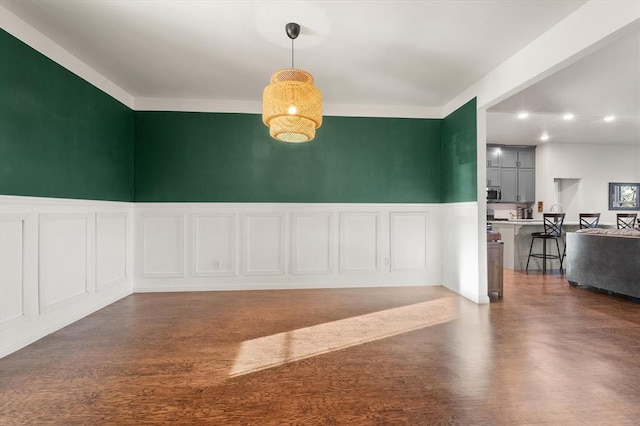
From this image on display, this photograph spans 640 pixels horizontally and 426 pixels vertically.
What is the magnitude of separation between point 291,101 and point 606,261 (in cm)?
466

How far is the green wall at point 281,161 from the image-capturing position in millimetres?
4504

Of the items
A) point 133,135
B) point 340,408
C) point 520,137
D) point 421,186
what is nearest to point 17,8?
point 133,135

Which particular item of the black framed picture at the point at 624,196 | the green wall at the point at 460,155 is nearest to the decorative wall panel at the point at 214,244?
the green wall at the point at 460,155

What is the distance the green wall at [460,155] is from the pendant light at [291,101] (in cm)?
237

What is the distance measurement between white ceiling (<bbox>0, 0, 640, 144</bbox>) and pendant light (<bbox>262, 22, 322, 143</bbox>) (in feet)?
1.46

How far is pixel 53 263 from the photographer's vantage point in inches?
117

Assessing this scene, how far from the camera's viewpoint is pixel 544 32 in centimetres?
278

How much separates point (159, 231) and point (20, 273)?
6.20 feet

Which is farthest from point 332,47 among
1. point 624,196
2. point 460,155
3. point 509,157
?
point 624,196

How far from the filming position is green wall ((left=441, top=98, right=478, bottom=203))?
13.0 feet

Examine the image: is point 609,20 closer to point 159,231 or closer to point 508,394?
point 508,394

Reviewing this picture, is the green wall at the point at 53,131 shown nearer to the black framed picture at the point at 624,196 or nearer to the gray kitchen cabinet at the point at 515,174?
the gray kitchen cabinet at the point at 515,174

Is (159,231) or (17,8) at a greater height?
(17,8)

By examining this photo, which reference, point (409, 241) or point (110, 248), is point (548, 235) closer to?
point (409, 241)
